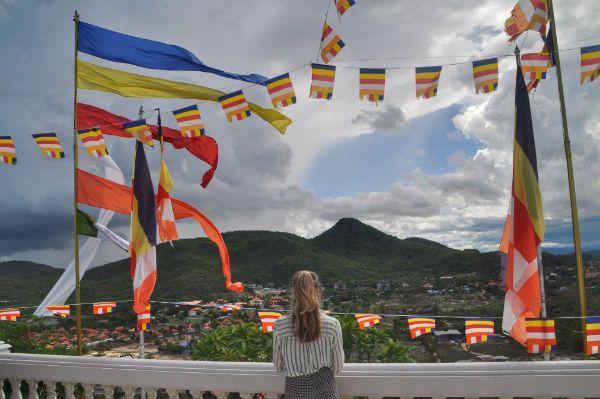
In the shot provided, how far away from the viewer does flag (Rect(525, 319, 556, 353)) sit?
12.8 ft

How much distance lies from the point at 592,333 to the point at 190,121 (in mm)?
4929

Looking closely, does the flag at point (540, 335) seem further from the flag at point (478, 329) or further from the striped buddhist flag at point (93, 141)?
the striped buddhist flag at point (93, 141)

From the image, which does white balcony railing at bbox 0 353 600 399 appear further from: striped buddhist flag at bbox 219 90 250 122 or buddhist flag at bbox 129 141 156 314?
striped buddhist flag at bbox 219 90 250 122

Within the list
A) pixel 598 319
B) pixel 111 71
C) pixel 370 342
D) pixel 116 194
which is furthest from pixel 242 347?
pixel 598 319

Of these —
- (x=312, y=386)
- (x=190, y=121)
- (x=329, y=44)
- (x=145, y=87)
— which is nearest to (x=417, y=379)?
(x=312, y=386)

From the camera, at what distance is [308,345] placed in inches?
105

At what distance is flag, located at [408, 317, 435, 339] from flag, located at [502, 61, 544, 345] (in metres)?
1.22

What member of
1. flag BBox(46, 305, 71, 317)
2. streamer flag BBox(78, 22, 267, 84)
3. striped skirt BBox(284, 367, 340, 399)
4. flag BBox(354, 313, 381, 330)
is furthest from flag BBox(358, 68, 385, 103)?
flag BBox(46, 305, 71, 317)

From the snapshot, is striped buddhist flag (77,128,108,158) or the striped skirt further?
striped buddhist flag (77,128,108,158)

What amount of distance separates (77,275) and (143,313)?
0.86 m

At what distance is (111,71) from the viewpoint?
580cm

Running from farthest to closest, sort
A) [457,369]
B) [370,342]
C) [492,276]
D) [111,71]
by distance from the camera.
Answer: [492,276], [370,342], [111,71], [457,369]

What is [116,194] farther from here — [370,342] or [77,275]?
[370,342]

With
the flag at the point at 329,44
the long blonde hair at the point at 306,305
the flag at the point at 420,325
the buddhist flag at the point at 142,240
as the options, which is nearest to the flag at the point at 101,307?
the buddhist flag at the point at 142,240
